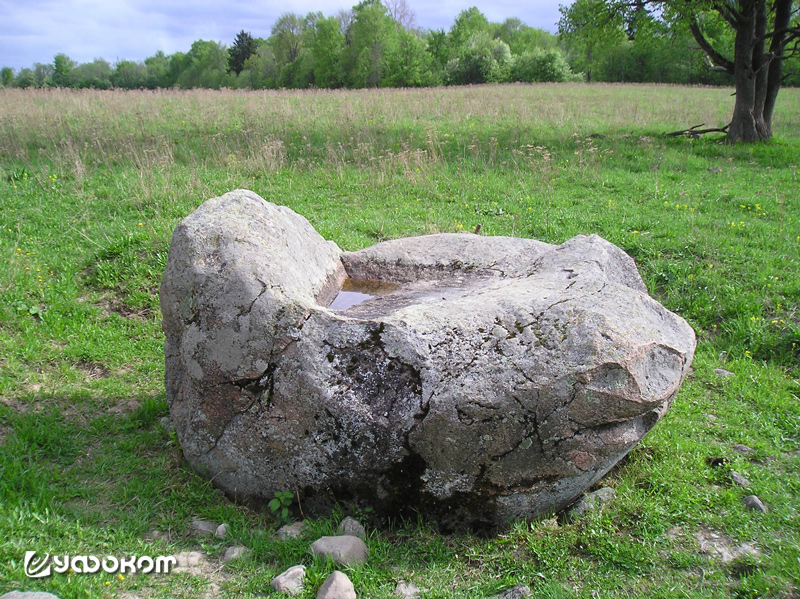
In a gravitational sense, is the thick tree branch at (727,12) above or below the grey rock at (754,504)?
above

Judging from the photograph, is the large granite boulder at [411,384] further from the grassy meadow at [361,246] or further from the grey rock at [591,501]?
the grassy meadow at [361,246]

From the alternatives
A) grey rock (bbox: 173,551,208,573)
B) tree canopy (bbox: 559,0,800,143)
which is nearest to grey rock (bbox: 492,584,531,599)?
grey rock (bbox: 173,551,208,573)

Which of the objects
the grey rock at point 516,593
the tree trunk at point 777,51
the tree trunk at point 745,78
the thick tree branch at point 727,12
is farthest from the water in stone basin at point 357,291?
the tree trunk at point 777,51

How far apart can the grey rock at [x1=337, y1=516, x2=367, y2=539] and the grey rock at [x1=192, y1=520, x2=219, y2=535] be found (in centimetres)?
77

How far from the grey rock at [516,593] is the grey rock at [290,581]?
3.35 ft

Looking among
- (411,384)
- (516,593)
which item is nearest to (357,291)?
(411,384)

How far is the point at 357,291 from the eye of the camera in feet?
15.4

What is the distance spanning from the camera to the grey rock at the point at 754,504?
11.4 ft

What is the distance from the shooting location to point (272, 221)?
13.6ft

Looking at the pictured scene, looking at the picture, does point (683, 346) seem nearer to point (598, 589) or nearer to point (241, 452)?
point (598, 589)

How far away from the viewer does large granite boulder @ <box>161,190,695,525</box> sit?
3111 millimetres

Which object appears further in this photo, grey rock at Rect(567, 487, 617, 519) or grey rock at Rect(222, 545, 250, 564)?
grey rock at Rect(567, 487, 617, 519)

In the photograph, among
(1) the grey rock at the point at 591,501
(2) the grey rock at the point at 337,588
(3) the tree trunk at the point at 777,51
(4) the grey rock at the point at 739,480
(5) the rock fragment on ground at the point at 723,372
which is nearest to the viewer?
(2) the grey rock at the point at 337,588

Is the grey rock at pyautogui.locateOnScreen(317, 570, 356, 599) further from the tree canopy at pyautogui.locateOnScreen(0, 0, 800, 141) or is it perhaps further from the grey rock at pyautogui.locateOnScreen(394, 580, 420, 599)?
the tree canopy at pyautogui.locateOnScreen(0, 0, 800, 141)
